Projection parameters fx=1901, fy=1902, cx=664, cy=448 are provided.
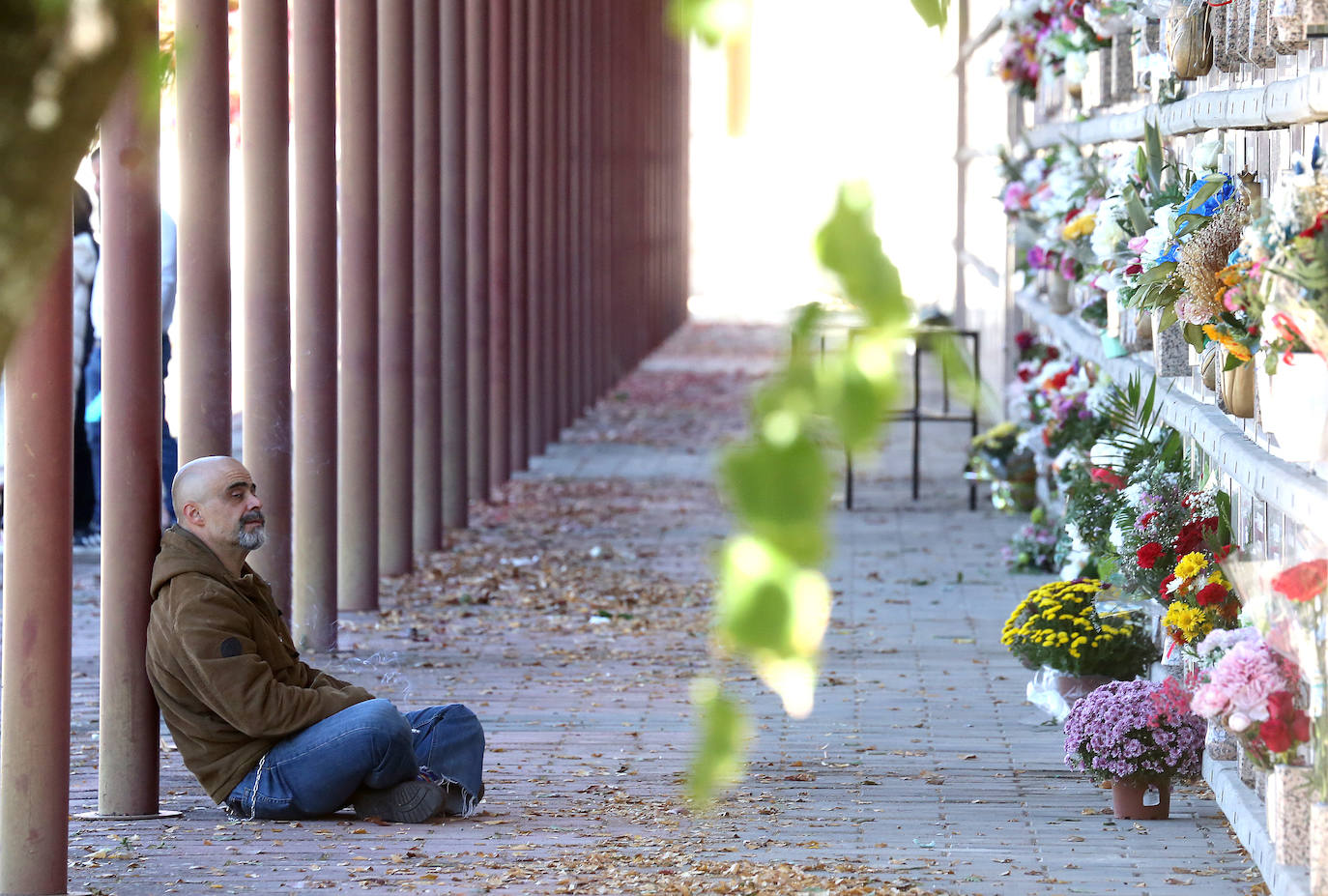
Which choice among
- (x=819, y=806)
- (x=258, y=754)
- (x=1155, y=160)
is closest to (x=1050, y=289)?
(x=1155, y=160)

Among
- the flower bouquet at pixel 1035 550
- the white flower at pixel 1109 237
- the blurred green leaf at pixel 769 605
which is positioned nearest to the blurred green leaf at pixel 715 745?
the blurred green leaf at pixel 769 605

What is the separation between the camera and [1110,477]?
261 inches

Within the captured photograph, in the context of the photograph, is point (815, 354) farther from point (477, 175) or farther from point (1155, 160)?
point (477, 175)

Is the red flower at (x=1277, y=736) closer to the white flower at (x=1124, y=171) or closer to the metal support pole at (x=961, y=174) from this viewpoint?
the white flower at (x=1124, y=171)

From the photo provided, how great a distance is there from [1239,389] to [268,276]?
3.58m

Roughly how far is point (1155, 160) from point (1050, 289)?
4048mm

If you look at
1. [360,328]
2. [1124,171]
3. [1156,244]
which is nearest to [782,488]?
[1156,244]

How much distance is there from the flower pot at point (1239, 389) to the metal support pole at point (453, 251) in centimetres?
611

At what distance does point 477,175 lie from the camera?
11258mm

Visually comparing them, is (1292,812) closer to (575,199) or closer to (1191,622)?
(1191,622)

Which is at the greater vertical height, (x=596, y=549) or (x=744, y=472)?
(x=744, y=472)

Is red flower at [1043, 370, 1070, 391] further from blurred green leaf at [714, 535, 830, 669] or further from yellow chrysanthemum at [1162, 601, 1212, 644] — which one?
blurred green leaf at [714, 535, 830, 669]

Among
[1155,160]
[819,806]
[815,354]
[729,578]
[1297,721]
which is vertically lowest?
[819,806]

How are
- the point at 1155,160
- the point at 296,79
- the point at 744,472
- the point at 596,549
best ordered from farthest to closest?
the point at 596,549
the point at 296,79
the point at 1155,160
the point at 744,472
